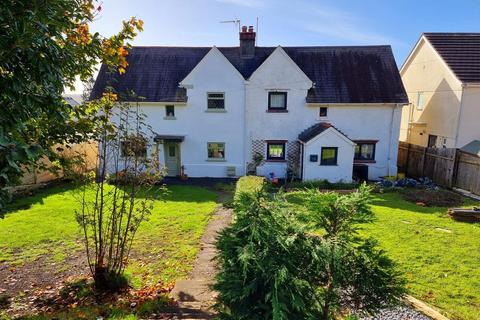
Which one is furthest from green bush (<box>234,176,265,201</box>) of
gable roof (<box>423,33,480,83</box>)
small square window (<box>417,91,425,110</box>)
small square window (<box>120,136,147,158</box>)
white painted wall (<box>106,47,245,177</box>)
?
small square window (<box>417,91,425,110</box>)

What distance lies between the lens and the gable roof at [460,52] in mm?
18188

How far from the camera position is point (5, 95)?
346cm

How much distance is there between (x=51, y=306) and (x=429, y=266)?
835 centimetres

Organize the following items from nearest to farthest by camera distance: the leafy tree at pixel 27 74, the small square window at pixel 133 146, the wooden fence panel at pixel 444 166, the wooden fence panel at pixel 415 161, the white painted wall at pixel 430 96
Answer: the leafy tree at pixel 27 74 → the small square window at pixel 133 146 → the wooden fence panel at pixel 444 166 → the white painted wall at pixel 430 96 → the wooden fence panel at pixel 415 161

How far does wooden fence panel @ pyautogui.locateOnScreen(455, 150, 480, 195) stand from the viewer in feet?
50.0

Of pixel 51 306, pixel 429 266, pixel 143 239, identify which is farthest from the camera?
pixel 143 239

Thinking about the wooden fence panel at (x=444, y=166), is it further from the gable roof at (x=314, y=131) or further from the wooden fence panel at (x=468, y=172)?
the gable roof at (x=314, y=131)

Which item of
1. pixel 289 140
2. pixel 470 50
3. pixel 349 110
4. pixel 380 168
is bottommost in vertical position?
pixel 380 168

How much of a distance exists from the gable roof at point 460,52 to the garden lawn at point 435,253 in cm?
1009

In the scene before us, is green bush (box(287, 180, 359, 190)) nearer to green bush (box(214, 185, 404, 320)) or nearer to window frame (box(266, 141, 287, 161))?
window frame (box(266, 141, 287, 161))

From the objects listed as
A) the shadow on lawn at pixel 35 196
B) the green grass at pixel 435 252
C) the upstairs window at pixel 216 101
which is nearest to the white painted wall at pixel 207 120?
the upstairs window at pixel 216 101

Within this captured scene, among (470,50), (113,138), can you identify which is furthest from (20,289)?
(470,50)

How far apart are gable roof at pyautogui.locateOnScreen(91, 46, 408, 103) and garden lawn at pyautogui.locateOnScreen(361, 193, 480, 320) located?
355 inches

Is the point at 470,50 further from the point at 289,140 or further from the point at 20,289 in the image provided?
the point at 20,289
